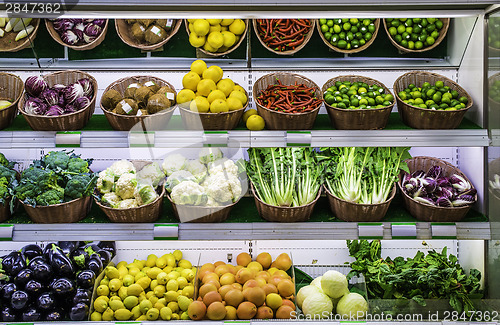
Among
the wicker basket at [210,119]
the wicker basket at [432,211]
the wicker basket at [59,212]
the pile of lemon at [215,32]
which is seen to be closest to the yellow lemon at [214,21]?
the pile of lemon at [215,32]

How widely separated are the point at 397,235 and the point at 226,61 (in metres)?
1.55

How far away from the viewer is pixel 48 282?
2.88 m

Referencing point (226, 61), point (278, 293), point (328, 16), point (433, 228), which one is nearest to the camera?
point (328, 16)

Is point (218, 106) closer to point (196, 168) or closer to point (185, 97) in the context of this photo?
point (185, 97)

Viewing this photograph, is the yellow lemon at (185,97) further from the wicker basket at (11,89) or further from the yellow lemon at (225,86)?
the wicker basket at (11,89)

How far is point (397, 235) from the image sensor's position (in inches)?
106

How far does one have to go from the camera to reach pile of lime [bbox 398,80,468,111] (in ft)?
8.96

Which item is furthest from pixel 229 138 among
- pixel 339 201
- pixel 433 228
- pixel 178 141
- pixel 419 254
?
pixel 419 254

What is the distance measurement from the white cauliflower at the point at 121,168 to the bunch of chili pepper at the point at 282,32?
46.7 inches

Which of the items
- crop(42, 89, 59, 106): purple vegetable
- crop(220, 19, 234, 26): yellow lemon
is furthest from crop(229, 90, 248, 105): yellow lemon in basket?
crop(42, 89, 59, 106): purple vegetable

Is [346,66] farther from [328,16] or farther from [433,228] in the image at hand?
[433,228]

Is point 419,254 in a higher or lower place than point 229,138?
lower

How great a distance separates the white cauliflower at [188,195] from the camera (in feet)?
8.91

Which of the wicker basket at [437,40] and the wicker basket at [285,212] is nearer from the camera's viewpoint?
the wicker basket at [285,212]
